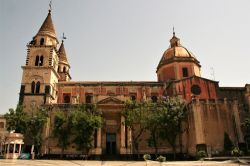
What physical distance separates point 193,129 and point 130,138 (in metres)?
8.01

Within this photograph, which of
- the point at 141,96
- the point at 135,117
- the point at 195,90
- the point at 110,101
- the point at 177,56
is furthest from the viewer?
the point at 177,56

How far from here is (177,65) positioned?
37.4m

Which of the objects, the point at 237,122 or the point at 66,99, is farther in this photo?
the point at 66,99

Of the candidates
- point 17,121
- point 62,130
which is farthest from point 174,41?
point 17,121

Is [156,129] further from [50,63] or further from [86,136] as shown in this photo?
[50,63]

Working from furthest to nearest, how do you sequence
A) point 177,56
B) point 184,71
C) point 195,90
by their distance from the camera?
point 177,56, point 184,71, point 195,90

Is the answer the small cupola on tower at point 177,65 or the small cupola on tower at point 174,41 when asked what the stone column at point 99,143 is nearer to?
the small cupola on tower at point 177,65

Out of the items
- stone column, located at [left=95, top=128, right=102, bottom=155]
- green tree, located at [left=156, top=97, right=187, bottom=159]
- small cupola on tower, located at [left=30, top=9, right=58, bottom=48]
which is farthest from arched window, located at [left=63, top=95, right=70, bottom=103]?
green tree, located at [left=156, top=97, right=187, bottom=159]

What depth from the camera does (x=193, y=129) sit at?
28.7 m

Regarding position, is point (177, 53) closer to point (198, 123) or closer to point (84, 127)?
point (198, 123)

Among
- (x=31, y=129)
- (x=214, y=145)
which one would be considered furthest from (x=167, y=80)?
(x=31, y=129)

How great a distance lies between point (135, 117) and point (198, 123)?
755 centimetres

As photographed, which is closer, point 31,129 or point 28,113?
point 31,129

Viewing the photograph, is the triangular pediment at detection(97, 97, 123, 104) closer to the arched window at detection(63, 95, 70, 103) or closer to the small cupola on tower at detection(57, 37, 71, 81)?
the arched window at detection(63, 95, 70, 103)
